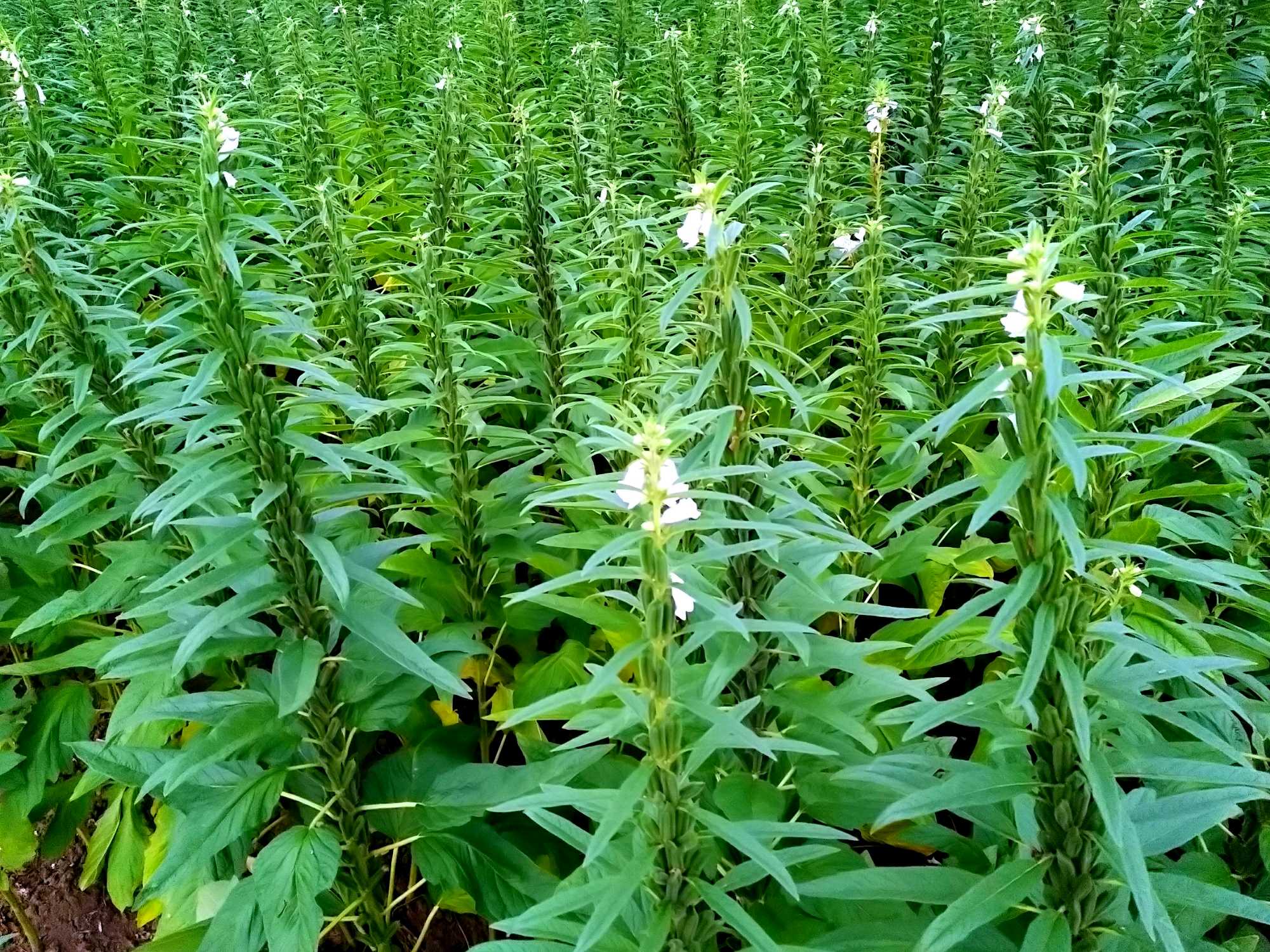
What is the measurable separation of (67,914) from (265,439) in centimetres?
251

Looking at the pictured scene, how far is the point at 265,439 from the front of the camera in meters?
2.18

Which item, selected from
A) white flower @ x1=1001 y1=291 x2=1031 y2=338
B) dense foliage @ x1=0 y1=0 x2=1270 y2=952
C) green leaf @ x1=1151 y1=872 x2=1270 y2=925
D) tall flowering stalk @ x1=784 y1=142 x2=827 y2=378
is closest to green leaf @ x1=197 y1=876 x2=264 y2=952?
dense foliage @ x1=0 y1=0 x2=1270 y2=952

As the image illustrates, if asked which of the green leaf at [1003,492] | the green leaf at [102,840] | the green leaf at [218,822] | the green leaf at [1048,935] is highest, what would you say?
the green leaf at [1003,492]

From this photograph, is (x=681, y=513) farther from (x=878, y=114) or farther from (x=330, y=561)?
(x=878, y=114)

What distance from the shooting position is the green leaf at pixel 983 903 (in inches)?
62.3

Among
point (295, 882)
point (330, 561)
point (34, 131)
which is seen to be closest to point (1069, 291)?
point (330, 561)

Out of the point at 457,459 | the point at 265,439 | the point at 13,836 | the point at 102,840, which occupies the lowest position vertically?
the point at 102,840

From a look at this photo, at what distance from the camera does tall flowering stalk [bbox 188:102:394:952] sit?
2127 millimetres

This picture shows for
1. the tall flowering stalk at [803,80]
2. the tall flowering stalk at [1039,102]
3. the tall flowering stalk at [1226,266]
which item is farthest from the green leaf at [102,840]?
the tall flowering stalk at [1039,102]

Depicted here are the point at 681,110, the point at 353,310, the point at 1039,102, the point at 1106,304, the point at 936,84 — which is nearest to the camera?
the point at 1106,304

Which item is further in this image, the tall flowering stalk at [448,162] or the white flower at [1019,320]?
the tall flowering stalk at [448,162]

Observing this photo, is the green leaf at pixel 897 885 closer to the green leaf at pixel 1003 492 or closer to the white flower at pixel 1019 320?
the green leaf at pixel 1003 492

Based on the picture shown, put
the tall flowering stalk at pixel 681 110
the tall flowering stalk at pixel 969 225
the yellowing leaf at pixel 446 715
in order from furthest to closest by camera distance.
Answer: the tall flowering stalk at pixel 681 110 → the tall flowering stalk at pixel 969 225 → the yellowing leaf at pixel 446 715

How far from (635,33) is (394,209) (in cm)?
325
